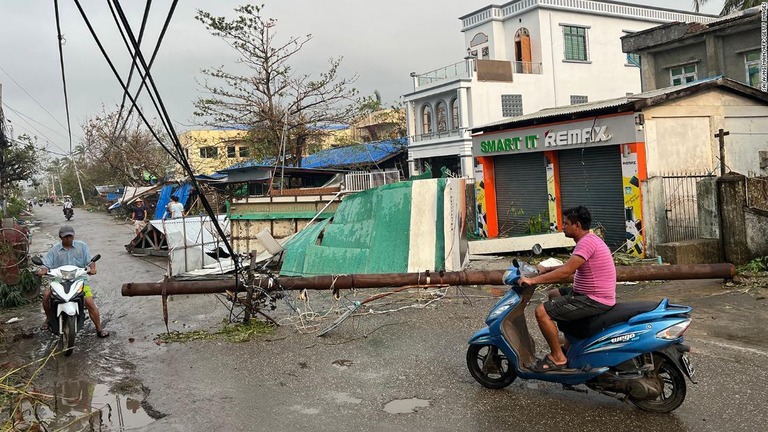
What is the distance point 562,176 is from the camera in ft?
50.7

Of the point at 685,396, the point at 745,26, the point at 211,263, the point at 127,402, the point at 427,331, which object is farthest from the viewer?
the point at 745,26

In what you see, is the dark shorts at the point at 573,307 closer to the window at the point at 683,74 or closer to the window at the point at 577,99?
the window at the point at 683,74

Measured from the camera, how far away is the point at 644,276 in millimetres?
7148

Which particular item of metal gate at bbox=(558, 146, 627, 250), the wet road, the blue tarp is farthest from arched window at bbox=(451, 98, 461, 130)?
the wet road

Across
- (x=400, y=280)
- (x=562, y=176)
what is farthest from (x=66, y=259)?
(x=562, y=176)

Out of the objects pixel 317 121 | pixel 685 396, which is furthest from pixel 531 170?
pixel 317 121

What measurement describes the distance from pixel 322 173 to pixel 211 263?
944 centimetres

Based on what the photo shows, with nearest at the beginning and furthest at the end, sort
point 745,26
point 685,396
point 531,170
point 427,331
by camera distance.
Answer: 1. point 685,396
2. point 427,331
3. point 531,170
4. point 745,26

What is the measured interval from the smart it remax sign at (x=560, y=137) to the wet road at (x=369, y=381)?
4.73 metres

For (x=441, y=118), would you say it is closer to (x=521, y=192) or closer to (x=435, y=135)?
(x=435, y=135)

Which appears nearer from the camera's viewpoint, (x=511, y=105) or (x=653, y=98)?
(x=653, y=98)

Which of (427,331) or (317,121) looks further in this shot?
(317,121)

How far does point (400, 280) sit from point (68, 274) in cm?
428

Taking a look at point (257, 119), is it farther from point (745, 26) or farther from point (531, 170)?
point (745, 26)
